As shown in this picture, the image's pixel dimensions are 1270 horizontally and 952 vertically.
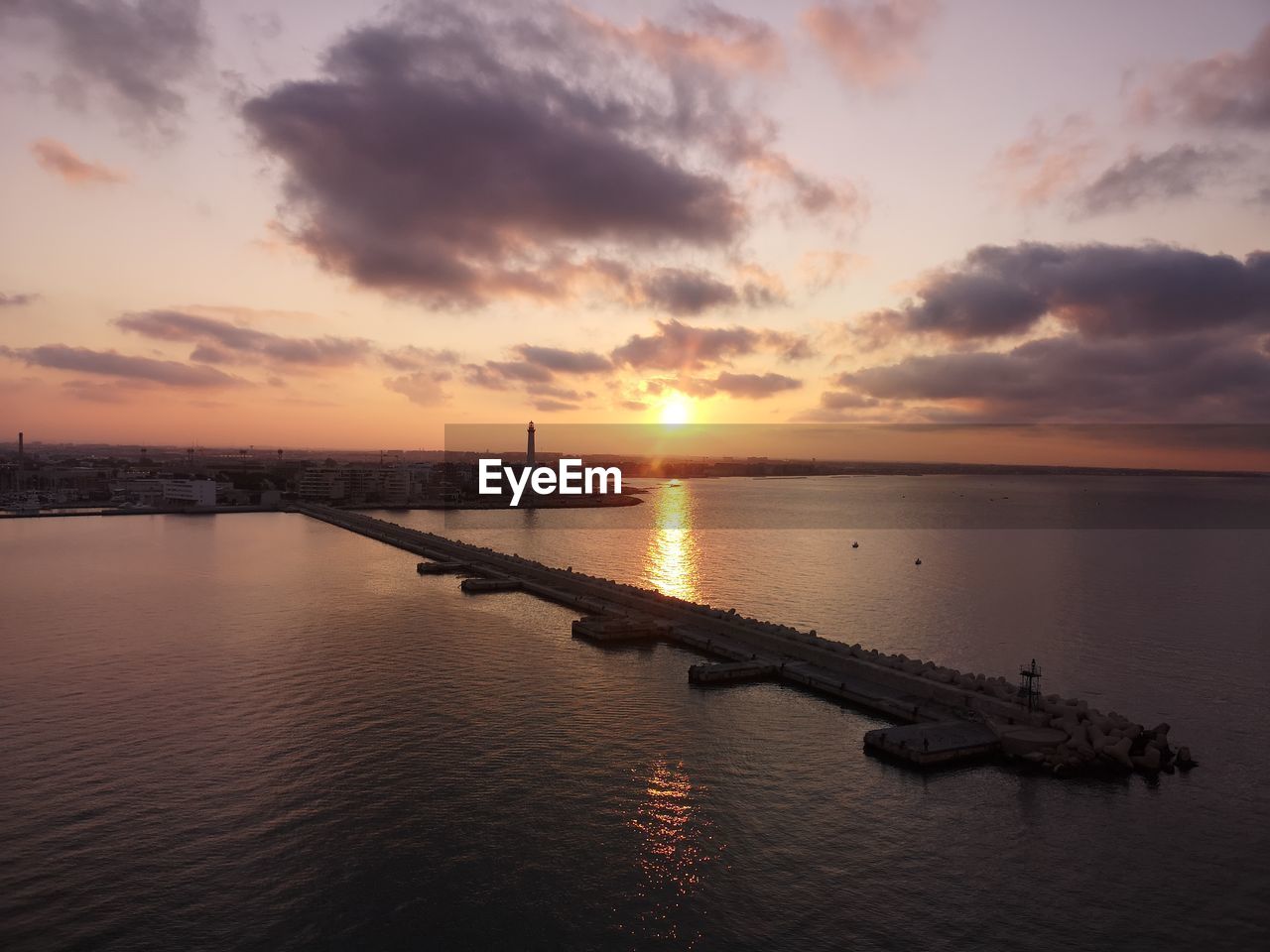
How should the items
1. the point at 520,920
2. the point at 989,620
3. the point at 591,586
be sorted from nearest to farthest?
the point at 520,920, the point at 989,620, the point at 591,586

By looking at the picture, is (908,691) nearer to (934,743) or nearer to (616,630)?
(934,743)

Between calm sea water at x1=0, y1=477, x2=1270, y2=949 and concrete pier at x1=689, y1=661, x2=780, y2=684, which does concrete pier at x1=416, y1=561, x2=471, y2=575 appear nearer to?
calm sea water at x1=0, y1=477, x2=1270, y2=949

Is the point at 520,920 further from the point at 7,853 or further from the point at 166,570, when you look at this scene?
the point at 166,570

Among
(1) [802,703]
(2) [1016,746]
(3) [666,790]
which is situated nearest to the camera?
(3) [666,790]

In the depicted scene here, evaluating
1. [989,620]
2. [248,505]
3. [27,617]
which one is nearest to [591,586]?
[989,620]

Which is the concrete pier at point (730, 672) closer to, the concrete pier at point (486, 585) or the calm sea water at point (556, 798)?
the calm sea water at point (556, 798)

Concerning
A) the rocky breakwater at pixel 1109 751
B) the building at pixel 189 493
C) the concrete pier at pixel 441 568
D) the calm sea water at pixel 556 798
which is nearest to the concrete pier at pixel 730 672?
the calm sea water at pixel 556 798
